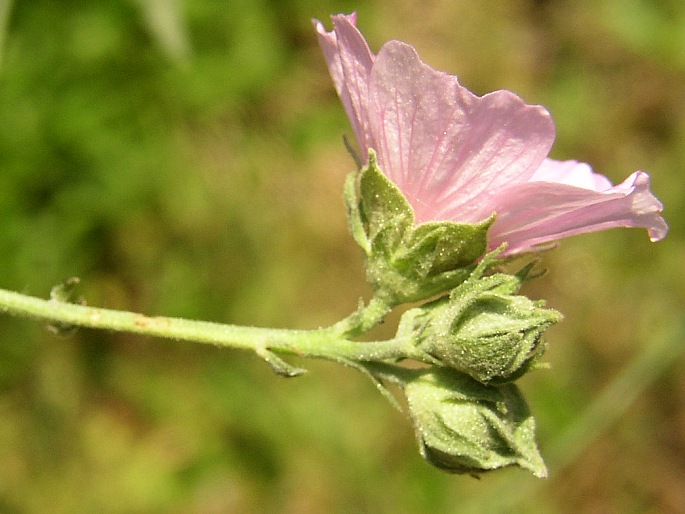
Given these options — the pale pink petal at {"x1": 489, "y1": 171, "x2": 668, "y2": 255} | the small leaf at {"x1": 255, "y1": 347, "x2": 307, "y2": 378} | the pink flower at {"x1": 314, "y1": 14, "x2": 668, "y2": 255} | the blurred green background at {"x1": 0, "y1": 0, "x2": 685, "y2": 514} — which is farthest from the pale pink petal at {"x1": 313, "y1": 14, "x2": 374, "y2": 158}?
the blurred green background at {"x1": 0, "y1": 0, "x2": 685, "y2": 514}

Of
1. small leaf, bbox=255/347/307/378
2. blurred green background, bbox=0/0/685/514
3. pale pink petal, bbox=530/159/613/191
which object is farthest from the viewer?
blurred green background, bbox=0/0/685/514

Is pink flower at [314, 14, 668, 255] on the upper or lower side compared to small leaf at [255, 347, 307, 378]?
upper

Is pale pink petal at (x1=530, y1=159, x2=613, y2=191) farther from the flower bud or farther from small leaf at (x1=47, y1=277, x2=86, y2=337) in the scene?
small leaf at (x1=47, y1=277, x2=86, y2=337)

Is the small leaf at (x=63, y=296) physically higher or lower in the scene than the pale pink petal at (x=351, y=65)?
lower

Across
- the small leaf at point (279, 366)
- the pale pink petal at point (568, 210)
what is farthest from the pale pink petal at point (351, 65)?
the small leaf at point (279, 366)

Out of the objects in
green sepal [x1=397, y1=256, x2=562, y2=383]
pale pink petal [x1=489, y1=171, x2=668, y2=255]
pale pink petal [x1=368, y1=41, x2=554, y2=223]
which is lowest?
green sepal [x1=397, y1=256, x2=562, y2=383]

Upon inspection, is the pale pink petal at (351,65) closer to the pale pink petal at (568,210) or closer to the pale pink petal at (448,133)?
the pale pink petal at (448,133)
